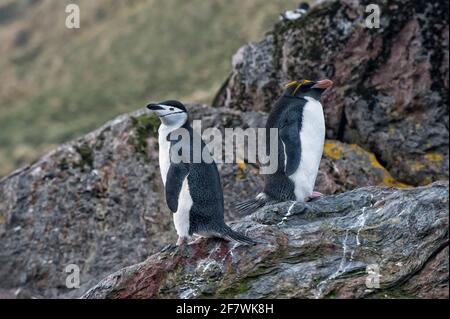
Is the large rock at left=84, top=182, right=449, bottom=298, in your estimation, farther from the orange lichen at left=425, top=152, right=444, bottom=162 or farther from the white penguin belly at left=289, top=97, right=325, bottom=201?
the orange lichen at left=425, top=152, right=444, bottom=162

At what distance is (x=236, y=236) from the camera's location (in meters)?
9.02

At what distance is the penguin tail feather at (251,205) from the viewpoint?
36.1 feet

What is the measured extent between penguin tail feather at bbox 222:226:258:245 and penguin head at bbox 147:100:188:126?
5.63 ft

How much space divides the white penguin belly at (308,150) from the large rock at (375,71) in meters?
3.15

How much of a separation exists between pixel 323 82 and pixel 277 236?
283 centimetres

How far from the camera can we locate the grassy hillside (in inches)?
1762

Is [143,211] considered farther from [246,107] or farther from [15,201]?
[246,107]

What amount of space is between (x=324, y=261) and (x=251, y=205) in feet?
7.91

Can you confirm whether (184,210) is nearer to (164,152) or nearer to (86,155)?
(164,152)

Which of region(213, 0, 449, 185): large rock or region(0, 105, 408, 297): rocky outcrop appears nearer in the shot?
region(0, 105, 408, 297): rocky outcrop

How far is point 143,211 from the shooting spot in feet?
42.7

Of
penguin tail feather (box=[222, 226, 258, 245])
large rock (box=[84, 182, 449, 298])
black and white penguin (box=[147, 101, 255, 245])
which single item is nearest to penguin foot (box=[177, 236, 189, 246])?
black and white penguin (box=[147, 101, 255, 245])

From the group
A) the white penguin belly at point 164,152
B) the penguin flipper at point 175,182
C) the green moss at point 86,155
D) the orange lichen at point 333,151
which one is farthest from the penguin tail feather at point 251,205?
A: the green moss at point 86,155

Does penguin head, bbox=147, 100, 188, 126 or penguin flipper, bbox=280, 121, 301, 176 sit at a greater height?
penguin head, bbox=147, 100, 188, 126
